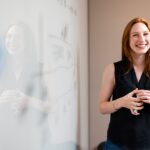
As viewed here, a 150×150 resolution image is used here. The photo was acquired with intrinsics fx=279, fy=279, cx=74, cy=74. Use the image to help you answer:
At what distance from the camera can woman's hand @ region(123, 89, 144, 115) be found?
150 cm

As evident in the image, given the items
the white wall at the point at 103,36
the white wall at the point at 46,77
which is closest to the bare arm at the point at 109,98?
the white wall at the point at 46,77

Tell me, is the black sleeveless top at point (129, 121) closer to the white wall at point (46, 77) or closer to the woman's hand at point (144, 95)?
the woman's hand at point (144, 95)

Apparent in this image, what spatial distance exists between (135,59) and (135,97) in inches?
10.2

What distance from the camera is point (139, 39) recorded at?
1608 mm

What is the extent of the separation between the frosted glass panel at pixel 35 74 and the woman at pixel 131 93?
0.84ft

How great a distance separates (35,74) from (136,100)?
2.30 feet

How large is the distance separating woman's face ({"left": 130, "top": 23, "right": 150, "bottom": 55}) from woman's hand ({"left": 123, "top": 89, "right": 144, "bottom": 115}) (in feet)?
0.83

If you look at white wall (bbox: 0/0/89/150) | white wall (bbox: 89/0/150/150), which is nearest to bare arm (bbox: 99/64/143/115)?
white wall (bbox: 0/0/89/150)

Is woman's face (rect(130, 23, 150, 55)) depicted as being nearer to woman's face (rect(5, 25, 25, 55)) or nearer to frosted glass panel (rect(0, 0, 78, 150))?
frosted glass panel (rect(0, 0, 78, 150))

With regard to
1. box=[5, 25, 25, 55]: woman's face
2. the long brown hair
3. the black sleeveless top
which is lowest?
the black sleeveless top

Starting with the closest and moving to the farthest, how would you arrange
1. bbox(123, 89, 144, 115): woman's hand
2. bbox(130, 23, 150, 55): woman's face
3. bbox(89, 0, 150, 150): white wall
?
1. bbox(123, 89, 144, 115): woman's hand
2. bbox(130, 23, 150, 55): woman's face
3. bbox(89, 0, 150, 150): white wall

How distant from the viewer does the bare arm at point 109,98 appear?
1.51 meters

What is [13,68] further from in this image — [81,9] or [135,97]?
[81,9]

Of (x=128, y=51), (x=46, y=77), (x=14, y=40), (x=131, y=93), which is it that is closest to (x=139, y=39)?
(x=128, y=51)
